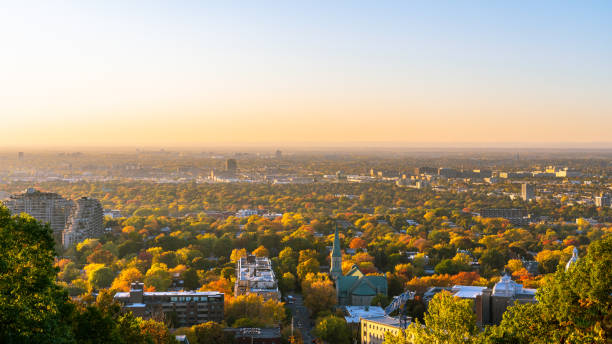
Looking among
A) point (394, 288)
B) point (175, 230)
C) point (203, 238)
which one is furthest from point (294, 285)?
point (175, 230)

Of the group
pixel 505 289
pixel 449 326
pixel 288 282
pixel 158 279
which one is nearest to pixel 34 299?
pixel 449 326

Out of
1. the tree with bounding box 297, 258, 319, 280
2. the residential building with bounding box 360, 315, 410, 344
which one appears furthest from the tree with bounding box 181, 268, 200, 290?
the residential building with bounding box 360, 315, 410, 344

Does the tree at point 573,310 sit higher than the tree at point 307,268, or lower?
higher

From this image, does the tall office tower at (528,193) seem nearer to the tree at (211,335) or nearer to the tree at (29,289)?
the tree at (211,335)

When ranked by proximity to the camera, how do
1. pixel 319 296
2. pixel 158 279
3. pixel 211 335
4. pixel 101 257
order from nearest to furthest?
1. pixel 211 335
2. pixel 319 296
3. pixel 158 279
4. pixel 101 257

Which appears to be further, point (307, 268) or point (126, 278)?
point (307, 268)

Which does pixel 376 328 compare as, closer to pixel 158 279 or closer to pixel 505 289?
pixel 505 289

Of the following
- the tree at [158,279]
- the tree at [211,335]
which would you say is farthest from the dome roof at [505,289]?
the tree at [158,279]
